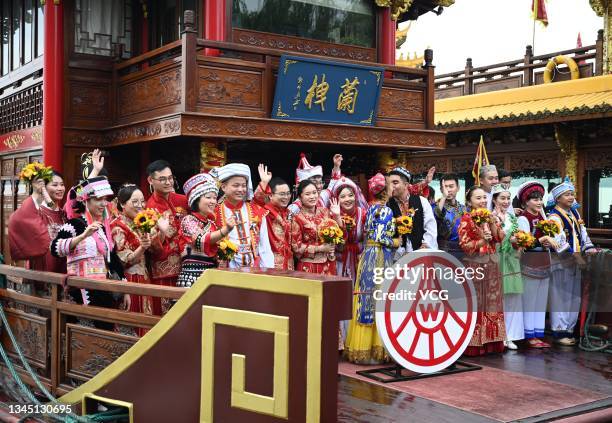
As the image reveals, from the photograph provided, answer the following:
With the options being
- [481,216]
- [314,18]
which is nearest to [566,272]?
[481,216]

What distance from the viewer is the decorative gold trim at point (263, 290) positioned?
3215 mm

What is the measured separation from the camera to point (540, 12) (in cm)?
1808

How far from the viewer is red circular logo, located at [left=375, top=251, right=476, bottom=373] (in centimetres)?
530

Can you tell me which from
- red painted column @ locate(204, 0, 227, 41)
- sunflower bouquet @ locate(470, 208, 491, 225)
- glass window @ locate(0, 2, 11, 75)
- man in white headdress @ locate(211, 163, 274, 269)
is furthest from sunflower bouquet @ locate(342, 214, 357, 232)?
glass window @ locate(0, 2, 11, 75)

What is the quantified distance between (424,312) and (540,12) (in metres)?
15.0

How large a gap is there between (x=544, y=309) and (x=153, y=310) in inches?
164

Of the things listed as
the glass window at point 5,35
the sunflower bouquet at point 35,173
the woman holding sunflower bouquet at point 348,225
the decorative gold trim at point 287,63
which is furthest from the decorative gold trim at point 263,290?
the glass window at point 5,35

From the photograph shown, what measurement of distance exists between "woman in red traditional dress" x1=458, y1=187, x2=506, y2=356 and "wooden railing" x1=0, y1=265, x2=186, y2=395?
3648 mm

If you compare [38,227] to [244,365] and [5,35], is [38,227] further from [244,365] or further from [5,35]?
[5,35]

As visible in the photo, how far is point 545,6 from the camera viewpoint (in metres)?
18.2

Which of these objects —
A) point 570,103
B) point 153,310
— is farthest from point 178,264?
point 570,103

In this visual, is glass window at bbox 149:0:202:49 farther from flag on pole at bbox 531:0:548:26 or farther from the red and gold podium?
flag on pole at bbox 531:0:548:26

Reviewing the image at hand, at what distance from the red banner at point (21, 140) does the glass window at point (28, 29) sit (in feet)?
3.16

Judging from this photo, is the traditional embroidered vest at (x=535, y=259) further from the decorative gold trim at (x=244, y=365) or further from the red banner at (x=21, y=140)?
the red banner at (x=21, y=140)
